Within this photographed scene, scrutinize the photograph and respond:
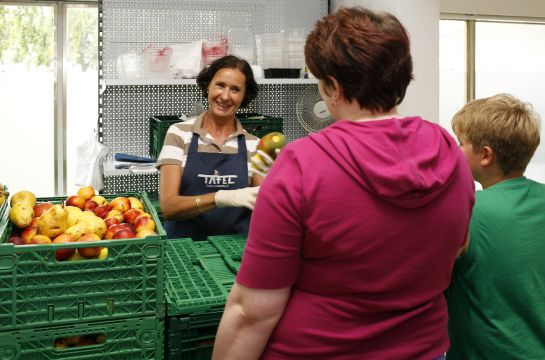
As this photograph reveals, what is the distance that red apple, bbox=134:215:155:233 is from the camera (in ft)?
5.23

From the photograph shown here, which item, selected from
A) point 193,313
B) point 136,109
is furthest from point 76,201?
point 136,109

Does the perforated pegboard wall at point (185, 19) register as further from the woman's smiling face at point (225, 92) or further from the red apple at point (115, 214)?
the red apple at point (115, 214)

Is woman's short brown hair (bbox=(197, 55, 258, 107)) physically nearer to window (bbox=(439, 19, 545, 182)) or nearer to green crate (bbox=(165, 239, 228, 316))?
green crate (bbox=(165, 239, 228, 316))

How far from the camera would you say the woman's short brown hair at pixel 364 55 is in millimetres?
1109

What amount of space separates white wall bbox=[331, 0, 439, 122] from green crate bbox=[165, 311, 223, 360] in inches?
85.5

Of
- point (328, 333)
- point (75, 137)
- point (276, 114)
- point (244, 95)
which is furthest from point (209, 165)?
point (75, 137)

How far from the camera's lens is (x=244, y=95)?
9.57ft

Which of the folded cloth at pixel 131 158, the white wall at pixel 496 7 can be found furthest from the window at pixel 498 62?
the folded cloth at pixel 131 158

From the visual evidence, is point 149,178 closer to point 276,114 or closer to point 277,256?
point 276,114

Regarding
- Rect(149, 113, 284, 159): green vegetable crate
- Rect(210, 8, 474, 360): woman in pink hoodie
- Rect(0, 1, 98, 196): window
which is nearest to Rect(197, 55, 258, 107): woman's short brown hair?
Rect(149, 113, 284, 159): green vegetable crate

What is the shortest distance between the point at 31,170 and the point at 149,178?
2.66m

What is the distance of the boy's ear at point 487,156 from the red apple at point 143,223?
0.88 meters

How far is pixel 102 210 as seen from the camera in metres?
1.77

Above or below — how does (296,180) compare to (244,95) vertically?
below
